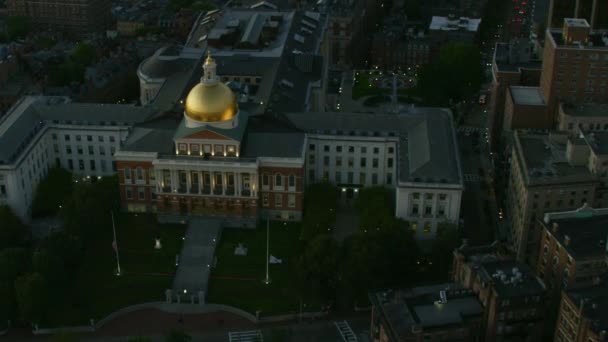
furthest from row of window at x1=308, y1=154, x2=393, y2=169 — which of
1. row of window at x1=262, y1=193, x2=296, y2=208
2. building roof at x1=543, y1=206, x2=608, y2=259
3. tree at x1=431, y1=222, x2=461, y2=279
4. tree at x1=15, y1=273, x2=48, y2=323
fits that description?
tree at x1=15, y1=273, x2=48, y2=323

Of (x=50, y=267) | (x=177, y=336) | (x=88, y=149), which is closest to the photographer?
(x=177, y=336)

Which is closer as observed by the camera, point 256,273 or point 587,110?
point 256,273

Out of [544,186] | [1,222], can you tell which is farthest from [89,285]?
[544,186]

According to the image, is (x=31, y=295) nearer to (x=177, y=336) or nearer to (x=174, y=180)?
(x=177, y=336)

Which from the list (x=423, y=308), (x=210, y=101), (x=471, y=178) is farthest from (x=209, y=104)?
(x=423, y=308)

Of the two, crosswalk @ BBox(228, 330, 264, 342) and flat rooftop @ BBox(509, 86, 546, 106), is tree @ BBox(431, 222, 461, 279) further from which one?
flat rooftop @ BBox(509, 86, 546, 106)

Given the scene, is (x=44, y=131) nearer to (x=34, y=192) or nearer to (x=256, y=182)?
(x=34, y=192)
